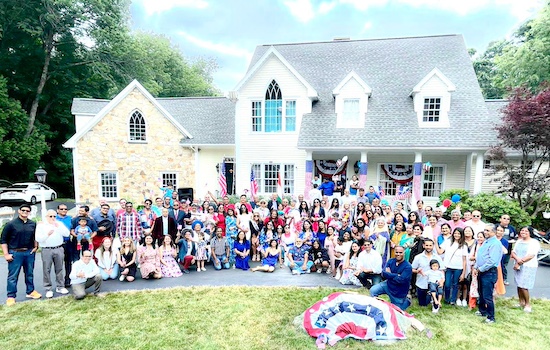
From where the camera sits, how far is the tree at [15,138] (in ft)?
63.2

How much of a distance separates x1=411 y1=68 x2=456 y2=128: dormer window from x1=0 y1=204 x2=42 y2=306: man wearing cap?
14.3 m

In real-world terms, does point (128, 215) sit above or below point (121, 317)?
above

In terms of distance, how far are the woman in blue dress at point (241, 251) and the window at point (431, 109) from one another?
34.5 ft

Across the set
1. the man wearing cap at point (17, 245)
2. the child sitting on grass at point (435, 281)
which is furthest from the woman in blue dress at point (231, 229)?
the child sitting on grass at point (435, 281)

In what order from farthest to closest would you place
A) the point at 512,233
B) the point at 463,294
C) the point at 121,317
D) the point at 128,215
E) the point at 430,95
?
1. the point at 430,95
2. the point at 128,215
3. the point at 512,233
4. the point at 463,294
5. the point at 121,317

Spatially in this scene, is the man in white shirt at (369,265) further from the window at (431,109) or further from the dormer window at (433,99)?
the window at (431,109)

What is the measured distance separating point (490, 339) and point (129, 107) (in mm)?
16618

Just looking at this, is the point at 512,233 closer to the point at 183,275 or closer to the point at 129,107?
the point at 183,275

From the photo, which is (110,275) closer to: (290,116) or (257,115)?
(257,115)

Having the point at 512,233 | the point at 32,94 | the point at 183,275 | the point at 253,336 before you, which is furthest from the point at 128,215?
the point at 32,94

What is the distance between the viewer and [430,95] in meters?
13.5

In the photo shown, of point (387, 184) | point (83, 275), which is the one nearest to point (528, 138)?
point (387, 184)

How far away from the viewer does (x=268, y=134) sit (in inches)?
573

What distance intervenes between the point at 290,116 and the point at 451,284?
33.7 feet
